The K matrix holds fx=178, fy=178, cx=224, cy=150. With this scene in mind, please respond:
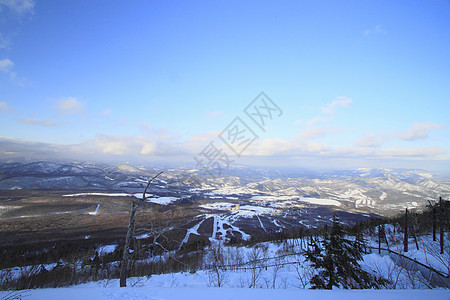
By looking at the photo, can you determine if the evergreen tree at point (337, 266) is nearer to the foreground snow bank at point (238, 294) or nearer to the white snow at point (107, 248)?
the foreground snow bank at point (238, 294)

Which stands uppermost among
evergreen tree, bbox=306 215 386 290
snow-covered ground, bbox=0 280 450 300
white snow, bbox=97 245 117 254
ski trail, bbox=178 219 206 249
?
snow-covered ground, bbox=0 280 450 300

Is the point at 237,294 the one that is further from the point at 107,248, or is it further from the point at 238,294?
the point at 107,248

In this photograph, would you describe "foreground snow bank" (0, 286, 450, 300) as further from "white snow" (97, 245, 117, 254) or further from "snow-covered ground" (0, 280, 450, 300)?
"white snow" (97, 245, 117, 254)

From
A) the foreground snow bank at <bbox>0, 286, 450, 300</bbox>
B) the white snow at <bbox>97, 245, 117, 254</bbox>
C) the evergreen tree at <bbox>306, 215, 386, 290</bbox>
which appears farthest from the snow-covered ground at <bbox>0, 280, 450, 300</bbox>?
the white snow at <bbox>97, 245, 117, 254</bbox>

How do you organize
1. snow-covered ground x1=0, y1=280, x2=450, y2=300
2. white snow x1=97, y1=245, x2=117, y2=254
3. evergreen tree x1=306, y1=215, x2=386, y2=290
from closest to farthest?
snow-covered ground x1=0, y1=280, x2=450, y2=300, evergreen tree x1=306, y1=215, x2=386, y2=290, white snow x1=97, y1=245, x2=117, y2=254

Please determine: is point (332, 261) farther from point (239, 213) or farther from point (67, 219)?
point (67, 219)

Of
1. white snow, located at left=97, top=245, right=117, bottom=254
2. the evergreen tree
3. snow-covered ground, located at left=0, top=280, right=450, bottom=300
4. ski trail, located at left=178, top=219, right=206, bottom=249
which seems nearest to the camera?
snow-covered ground, located at left=0, top=280, right=450, bottom=300

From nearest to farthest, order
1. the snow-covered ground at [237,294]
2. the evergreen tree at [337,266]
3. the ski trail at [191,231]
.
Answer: the snow-covered ground at [237,294]
the evergreen tree at [337,266]
the ski trail at [191,231]

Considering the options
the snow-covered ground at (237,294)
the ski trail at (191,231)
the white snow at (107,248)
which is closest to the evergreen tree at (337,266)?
the snow-covered ground at (237,294)

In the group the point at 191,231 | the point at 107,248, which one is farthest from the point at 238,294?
the point at 191,231

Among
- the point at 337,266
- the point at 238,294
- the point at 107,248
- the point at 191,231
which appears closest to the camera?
the point at 238,294

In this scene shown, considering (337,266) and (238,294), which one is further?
(337,266)

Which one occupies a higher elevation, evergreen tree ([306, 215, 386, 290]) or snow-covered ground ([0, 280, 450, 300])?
snow-covered ground ([0, 280, 450, 300])
